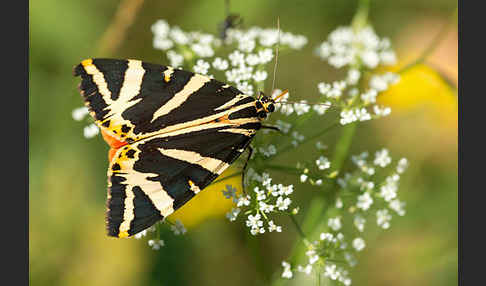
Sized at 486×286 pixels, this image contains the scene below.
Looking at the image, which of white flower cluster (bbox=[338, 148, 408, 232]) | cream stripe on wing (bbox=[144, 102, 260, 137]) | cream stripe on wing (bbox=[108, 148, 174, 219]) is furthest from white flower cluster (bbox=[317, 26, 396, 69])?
cream stripe on wing (bbox=[108, 148, 174, 219])

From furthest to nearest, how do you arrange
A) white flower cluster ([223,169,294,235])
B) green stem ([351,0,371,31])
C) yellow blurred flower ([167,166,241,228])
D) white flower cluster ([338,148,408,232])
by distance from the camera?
yellow blurred flower ([167,166,241,228])
green stem ([351,0,371,31])
white flower cluster ([338,148,408,232])
white flower cluster ([223,169,294,235])

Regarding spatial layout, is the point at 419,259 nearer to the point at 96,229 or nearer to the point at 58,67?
the point at 96,229

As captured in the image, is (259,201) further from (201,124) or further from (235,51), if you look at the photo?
(235,51)

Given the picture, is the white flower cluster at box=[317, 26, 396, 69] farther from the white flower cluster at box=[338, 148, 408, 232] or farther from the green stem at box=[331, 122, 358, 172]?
the white flower cluster at box=[338, 148, 408, 232]

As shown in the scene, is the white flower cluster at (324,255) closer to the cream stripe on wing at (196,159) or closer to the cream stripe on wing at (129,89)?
the cream stripe on wing at (196,159)

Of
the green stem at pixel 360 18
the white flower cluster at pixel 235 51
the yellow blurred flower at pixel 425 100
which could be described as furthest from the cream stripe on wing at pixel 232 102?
the yellow blurred flower at pixel 425 100

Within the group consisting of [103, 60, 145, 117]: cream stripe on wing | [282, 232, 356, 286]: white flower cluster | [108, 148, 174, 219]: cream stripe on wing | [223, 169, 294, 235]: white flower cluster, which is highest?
[103, 60, 145, 117]: cream stripe on wing
